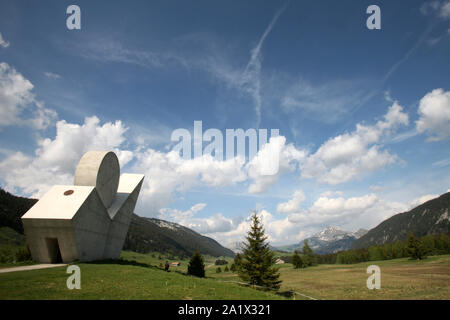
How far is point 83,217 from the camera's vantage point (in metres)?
28.3

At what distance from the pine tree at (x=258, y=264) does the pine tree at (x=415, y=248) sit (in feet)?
214

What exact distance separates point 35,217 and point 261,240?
85.6 feet

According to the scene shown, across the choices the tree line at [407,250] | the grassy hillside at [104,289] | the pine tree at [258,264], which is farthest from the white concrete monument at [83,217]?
the tree line at [407,250]

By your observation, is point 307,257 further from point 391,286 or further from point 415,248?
point 391,286

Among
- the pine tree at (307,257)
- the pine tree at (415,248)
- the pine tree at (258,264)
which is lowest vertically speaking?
the pine tree at (307,257)

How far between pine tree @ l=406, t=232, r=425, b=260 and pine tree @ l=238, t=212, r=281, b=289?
214 feet

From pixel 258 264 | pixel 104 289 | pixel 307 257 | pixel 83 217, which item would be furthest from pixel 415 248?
pixel 104 289

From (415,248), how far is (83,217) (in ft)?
288

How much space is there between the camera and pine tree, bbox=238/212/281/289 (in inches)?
1163

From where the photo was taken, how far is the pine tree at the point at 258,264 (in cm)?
2955

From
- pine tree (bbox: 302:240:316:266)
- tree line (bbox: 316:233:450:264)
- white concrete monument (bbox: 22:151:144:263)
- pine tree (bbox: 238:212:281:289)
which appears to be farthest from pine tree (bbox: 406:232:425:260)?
white concrete monument (bbox: 22:151:144:263)

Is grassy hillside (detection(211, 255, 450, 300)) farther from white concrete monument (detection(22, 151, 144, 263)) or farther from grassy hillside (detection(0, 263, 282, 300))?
white concrete monument (detection(22, 151, 144, 263))

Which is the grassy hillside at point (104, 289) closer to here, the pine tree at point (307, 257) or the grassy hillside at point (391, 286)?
the grassy hillside at point (391, 286)
